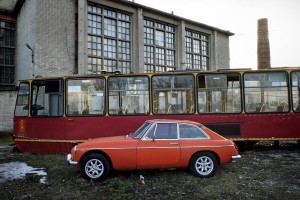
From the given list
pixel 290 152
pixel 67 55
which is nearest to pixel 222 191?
pixel 290 152

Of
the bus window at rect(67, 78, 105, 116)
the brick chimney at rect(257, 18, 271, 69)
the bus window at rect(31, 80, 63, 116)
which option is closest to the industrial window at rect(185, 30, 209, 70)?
the brick chimney at rect(257, 18, 271, 69)

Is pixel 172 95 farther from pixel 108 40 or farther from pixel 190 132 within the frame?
pixel 108 40

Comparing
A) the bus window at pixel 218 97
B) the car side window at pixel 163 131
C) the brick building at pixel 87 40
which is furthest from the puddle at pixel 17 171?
the brick building at pixel 87 40

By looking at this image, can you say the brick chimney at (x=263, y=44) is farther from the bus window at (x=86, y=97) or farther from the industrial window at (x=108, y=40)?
the bus window at (x=86, y=97)

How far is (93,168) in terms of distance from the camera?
21.5 ft

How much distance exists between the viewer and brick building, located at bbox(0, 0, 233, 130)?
17.0m

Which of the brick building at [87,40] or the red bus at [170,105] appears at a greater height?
the brick building at [87,40]

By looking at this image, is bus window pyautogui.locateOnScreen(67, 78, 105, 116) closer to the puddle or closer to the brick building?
the puddle

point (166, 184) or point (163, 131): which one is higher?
point (163, 131)

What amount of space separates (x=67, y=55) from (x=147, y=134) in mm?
12857

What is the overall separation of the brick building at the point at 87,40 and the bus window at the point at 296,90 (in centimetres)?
1280

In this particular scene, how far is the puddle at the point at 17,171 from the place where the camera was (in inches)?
277

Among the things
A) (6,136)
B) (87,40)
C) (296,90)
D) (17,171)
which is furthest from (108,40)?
(17,171)

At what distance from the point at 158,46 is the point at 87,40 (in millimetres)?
6691
